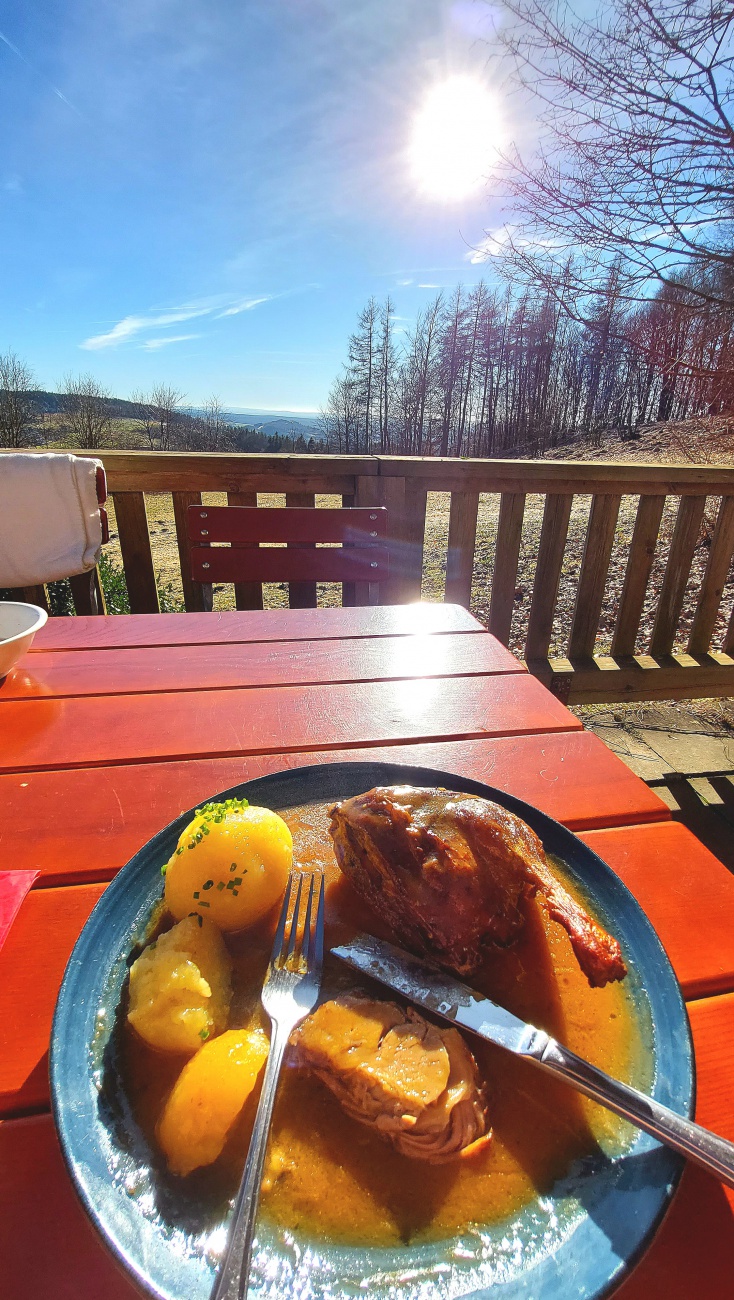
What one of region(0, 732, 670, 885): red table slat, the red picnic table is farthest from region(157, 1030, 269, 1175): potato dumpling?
region(0, 732, 670, 885): red table slat

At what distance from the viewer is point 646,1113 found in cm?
50

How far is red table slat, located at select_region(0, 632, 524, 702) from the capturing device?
1.56 m

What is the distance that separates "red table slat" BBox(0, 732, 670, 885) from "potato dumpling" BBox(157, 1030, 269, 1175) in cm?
A: 47

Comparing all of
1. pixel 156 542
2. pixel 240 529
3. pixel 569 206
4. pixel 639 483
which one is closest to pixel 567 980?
pixel 240 529

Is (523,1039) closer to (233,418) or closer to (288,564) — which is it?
(288,564)

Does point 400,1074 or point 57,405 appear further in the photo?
point 57,405

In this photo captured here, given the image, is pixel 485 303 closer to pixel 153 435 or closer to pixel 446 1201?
pixel 153 435

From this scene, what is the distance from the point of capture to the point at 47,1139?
58 centimetres

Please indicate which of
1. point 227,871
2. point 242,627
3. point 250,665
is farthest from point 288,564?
point 227,871

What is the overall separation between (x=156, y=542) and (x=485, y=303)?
1384cm

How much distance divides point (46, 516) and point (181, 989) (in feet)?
8.98

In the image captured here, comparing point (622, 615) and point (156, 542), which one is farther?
point (156, 542)

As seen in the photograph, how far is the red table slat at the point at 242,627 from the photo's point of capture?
72.8 inches

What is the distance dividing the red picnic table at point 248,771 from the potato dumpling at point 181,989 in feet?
0.49
